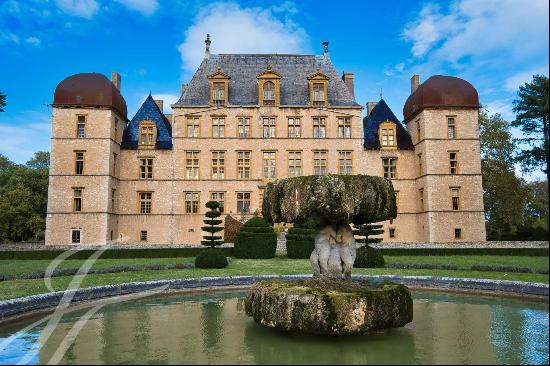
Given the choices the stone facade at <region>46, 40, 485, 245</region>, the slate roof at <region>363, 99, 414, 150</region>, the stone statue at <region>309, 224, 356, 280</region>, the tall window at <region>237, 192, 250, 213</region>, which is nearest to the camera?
the stone statue at <region>309, 224, 356, 280</region>

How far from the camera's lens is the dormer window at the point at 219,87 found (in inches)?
1233

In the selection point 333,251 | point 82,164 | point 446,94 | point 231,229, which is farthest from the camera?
point 446,94

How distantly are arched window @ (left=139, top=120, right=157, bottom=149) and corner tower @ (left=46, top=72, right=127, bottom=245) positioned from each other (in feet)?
6.91

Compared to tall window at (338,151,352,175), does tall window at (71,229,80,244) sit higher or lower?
lower

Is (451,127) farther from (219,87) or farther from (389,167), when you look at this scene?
(219,87)

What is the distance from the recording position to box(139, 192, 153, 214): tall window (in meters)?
30.8

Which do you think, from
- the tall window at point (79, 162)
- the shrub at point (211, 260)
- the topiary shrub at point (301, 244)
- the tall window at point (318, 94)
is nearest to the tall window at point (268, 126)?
the tall window at point (318, 94)

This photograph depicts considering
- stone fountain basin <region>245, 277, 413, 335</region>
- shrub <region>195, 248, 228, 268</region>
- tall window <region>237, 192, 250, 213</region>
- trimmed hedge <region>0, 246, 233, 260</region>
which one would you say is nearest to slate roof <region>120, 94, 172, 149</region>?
tall window <region>237, 192, 250, 213</region>

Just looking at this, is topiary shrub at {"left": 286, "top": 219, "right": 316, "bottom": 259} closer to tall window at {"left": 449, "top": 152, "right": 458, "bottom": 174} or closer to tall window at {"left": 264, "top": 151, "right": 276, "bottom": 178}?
tall window at {"left": 264, "top": 151, "right": 276, "bottom": 178}

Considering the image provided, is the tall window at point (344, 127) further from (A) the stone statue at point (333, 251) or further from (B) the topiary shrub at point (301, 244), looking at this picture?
(A) the stone statue at point (333, 251)

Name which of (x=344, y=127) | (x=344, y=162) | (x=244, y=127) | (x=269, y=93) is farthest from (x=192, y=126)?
(x=344, y=162)

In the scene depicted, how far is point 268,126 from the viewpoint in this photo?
3156cm

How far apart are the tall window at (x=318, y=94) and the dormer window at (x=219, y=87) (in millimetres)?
6705

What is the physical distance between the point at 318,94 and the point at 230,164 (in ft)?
28.4
